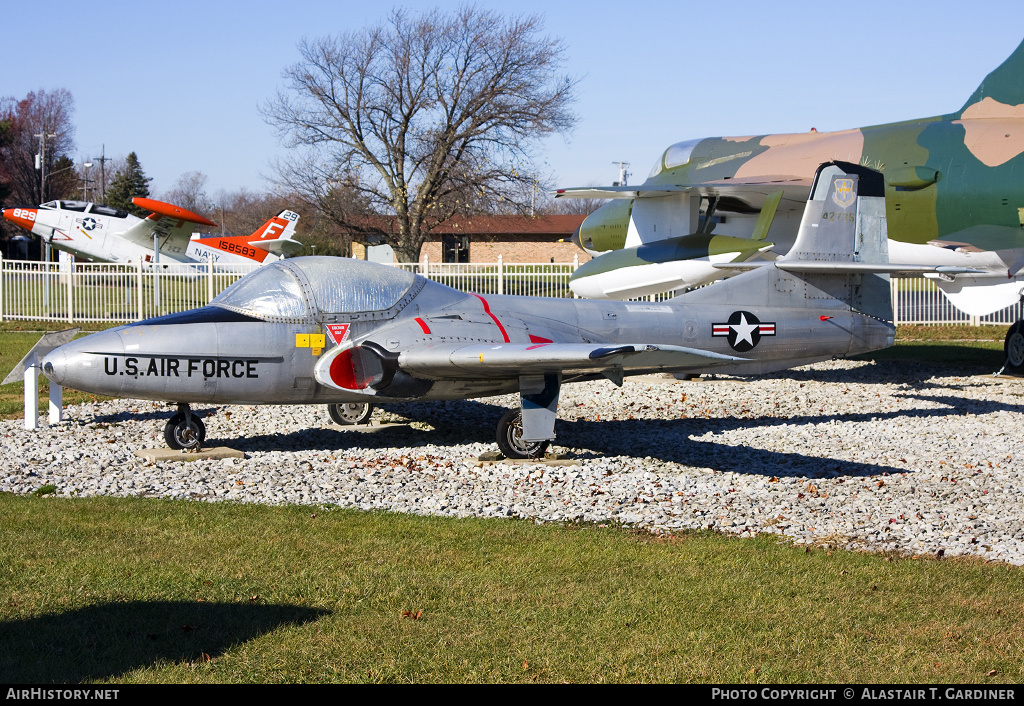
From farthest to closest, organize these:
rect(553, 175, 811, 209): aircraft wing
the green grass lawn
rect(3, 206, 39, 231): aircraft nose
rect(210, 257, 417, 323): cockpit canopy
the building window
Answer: the building window → rect(3, 206, 39, 231): aircraft nose → rect(553, 175, 811, 209): aircraft wing → rect(210, 257, 417, 323): cockpit canopy → the green grass lawn

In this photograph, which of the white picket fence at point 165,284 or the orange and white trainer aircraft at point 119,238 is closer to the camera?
the white picket fence at point 165,284

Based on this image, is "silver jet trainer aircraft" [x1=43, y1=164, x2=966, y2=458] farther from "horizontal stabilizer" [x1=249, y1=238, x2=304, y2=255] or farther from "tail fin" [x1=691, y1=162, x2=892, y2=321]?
"horizontal stabilizer" [x1=249, y1=238, x2=304, y2=255]

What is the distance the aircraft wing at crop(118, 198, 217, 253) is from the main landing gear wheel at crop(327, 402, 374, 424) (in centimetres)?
2139

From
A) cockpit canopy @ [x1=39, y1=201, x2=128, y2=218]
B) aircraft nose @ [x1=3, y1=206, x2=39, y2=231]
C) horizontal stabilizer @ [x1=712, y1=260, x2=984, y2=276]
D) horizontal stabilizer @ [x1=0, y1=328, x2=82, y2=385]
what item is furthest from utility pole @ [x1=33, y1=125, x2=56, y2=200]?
horizontal stabilizer @ [x1=712, y1=260, x2=984, y2=276]

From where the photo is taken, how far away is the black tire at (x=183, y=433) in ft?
31.4

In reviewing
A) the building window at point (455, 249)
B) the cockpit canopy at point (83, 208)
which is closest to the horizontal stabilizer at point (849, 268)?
the cockpit canopy at point (83, 208)

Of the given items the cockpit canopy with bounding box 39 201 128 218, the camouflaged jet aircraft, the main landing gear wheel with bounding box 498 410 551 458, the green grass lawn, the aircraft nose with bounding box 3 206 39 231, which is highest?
the cockpit canopy with bounding box 39 201 128 218

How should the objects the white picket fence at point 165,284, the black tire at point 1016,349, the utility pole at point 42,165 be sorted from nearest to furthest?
1. the black tire at point 1016,349
2. the white picket fence at point 165,284
3. the utility pole at point 42,165

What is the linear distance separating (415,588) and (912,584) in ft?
9.81

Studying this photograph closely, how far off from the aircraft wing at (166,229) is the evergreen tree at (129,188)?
39101mm

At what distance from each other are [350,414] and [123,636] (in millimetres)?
Answer: 6917

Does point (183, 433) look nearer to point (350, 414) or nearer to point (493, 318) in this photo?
point (350, 414)

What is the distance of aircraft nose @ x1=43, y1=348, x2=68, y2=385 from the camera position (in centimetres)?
871

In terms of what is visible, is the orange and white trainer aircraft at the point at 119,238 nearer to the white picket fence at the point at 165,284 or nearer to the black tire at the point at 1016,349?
the white picket fence at the point at 165,284
